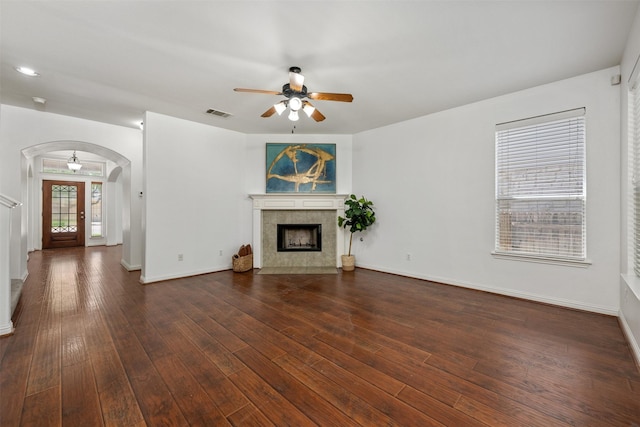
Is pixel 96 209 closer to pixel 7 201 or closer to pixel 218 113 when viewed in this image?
pixel 218 113

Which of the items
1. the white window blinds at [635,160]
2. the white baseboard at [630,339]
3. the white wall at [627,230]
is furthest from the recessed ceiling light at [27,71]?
the white baseboard at [630,339]

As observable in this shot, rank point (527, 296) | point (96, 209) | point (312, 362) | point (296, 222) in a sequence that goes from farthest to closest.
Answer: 1. point (96, 209)
2. point (296, 222)
3. point (527, 296)
4. point (312, 362)

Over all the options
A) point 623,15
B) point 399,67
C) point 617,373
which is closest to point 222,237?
point 399,67

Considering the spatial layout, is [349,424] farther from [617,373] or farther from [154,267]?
[154,267]

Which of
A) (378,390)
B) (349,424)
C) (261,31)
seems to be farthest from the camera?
(261,31)

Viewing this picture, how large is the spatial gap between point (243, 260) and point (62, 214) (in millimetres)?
7284

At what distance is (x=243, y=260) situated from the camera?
495 centimetres

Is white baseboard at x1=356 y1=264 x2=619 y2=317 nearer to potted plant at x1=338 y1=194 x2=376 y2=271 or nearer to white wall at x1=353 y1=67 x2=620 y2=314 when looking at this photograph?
white wall at x1=353 y1=67 x2=620 y2=314

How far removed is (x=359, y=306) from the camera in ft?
10.6

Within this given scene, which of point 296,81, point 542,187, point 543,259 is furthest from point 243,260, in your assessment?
point 542,187

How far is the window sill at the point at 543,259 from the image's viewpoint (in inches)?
119

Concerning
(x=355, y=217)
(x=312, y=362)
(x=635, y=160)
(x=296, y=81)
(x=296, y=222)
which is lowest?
(x=312, y=362)

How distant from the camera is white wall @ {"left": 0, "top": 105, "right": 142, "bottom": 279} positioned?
394 centimetres

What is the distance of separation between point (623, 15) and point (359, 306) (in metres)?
3.59
